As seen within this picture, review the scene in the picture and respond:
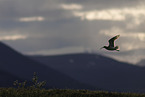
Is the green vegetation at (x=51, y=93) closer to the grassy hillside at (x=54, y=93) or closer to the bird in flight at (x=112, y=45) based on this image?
the grassy hillside at (x=54, y=93)

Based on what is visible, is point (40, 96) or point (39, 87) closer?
point (40, 96)

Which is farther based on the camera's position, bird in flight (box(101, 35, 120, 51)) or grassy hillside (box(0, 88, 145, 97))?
bird in flight (box(101, 35, 120, 51))

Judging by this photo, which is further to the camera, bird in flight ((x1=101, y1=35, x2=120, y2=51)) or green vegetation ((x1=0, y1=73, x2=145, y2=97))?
bird in flight ((x1=101, y1=35, x2=120, y2=51))

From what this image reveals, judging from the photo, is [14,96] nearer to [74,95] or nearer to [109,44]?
[74,95]

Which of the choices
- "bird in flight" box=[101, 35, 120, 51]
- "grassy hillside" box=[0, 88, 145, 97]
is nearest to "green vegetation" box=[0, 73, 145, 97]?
"grassy hillside" box=[0, 88, 145, 97]

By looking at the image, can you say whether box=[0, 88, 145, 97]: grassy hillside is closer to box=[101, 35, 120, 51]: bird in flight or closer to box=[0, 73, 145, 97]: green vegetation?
box=[0, 73, 145, 97]: green vegetation

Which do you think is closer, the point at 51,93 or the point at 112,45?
the point at 51,93

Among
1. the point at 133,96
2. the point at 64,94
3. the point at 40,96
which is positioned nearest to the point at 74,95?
the point at 64,94

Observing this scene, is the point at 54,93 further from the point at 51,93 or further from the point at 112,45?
the point at 112,45

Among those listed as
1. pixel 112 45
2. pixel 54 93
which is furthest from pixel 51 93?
pixel 112 45

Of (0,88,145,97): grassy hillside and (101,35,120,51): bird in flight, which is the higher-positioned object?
(101,35,120,51): bird in flight

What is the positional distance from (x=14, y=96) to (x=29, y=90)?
268cm

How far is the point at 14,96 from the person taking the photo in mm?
23984

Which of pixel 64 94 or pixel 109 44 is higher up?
pixel 109 44
